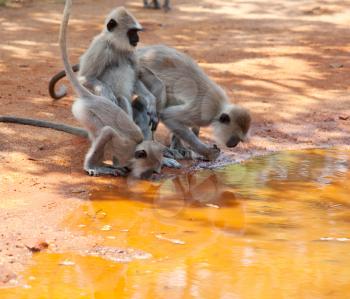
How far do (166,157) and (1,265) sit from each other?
3.12 meters

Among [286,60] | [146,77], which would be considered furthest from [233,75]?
[146,77]

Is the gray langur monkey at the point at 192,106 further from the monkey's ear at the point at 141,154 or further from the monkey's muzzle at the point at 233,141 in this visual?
the monkey's ear at the point at 141,154

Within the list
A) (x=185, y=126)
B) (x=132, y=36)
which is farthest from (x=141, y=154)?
(x=132, y=36)

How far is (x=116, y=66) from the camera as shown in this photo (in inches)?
299

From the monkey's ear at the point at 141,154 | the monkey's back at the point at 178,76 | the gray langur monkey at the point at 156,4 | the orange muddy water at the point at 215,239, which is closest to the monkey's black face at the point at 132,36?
the monkey's back at the point at 178,76

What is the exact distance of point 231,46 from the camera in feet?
43.8

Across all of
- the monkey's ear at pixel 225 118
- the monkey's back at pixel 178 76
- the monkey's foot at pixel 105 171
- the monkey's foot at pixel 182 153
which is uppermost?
the monkey's back at pixel 178 76

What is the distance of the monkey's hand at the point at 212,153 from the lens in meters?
7.61

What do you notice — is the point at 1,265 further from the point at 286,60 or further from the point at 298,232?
the point at 286,60

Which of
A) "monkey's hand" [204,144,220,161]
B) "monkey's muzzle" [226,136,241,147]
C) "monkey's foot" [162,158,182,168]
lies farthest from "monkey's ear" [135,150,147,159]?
"monkey's muzzle" [226,136,241,147]

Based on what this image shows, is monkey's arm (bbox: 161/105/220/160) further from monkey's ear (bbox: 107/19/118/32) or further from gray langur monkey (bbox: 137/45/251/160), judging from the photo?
monkey's ear (bbox: 107/19/118/32)

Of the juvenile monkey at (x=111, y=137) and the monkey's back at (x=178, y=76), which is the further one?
the monkey's back at (x=178, y=76)

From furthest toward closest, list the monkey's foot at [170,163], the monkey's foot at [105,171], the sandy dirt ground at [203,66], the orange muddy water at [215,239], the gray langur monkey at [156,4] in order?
the gray langur monkey at [156,4] < the monkey's foot at [170,163] < the monkey's foot at [105,171] < the sandy dirt ground at [203,66] < the orange muddy water at [215,239]

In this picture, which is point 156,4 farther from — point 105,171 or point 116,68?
point 105,171
